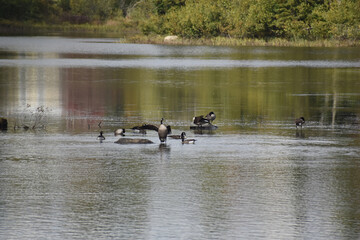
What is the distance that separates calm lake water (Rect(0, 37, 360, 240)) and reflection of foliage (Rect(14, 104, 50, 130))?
2.9 inches

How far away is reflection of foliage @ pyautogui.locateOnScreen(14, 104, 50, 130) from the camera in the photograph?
22938mm

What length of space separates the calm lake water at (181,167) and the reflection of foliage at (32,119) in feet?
0.24

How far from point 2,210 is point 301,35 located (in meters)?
86.4

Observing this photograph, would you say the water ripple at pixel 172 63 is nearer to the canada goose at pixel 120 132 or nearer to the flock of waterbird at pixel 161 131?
the flock of waterbird at pixel 161 131

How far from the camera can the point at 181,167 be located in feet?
55.4

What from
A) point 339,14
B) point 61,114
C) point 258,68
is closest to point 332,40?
point 339,14

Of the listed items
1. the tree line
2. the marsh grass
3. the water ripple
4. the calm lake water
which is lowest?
the calm lake water

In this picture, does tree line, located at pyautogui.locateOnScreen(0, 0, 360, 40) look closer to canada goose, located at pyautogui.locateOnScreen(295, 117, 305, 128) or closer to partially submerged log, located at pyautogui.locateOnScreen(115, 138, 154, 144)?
canada goose, located at pyautogui.locateOnScreen(295, 117, 305, 128)

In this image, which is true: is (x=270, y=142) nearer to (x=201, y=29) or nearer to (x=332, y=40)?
(x=332, y=40)

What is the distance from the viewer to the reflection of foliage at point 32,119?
2294 centimetres

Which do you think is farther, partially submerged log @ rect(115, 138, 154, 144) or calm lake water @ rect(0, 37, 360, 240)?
partially submerged log @ rect(115, 138, 154, 144)

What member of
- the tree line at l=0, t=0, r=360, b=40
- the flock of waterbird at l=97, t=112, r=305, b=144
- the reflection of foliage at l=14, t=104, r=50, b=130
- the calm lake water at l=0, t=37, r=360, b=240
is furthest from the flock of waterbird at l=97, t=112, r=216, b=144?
the tree line at l=0, t=0, r=360, b=40

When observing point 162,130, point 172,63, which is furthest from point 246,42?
point 162,130

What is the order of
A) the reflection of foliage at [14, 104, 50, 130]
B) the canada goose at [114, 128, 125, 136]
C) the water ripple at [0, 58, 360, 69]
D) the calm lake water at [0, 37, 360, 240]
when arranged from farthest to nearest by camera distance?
the water ripple at [0, 58, 360, 69]
the reflection of foliage at [14, 104, 50, 130]
the canada goose at [114, 128, 125, 136]
the calm lake water at [0, 37, 360, 240]
